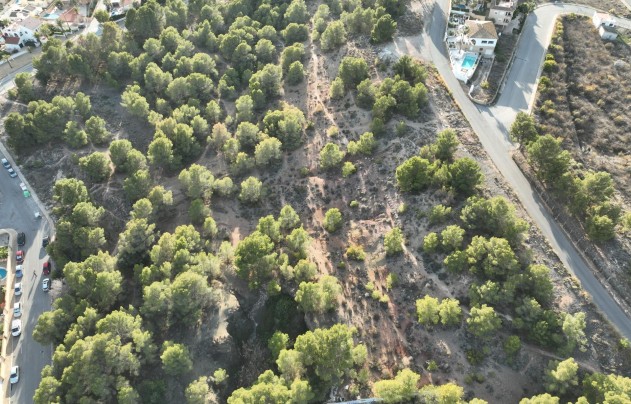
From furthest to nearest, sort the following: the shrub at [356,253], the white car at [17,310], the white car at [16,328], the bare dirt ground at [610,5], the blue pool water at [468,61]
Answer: the bare dirt ground at [610,5] < the blue pool water at [468,61] < the white car at [17,310] < the shrub at [356,253] < the white car at [16,328]

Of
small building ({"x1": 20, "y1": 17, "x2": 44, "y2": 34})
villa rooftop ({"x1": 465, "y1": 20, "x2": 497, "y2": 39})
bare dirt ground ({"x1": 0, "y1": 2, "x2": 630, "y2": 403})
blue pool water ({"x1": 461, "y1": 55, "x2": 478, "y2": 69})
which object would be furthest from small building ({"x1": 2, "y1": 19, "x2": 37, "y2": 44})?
villa rooftop ({"x1": 465, "y1": 20, "x2": 497, "y2": 39})

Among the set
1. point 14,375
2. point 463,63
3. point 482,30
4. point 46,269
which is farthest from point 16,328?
point 482,30

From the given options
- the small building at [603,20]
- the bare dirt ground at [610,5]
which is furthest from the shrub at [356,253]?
the bare dirt ground at [610,5]

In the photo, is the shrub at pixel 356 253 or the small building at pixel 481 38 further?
the small building at pixel 481 38

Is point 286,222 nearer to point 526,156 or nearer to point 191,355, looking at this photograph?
point 191,355

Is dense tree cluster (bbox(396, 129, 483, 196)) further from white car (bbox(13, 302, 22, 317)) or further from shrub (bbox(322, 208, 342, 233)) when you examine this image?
white car (bbox(13, 302, 22, 317))

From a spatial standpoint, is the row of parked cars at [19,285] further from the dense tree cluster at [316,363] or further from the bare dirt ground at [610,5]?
the bare dirt ground at [610,5]

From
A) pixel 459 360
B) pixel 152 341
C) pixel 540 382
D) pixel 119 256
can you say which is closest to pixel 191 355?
pixel 152 341
